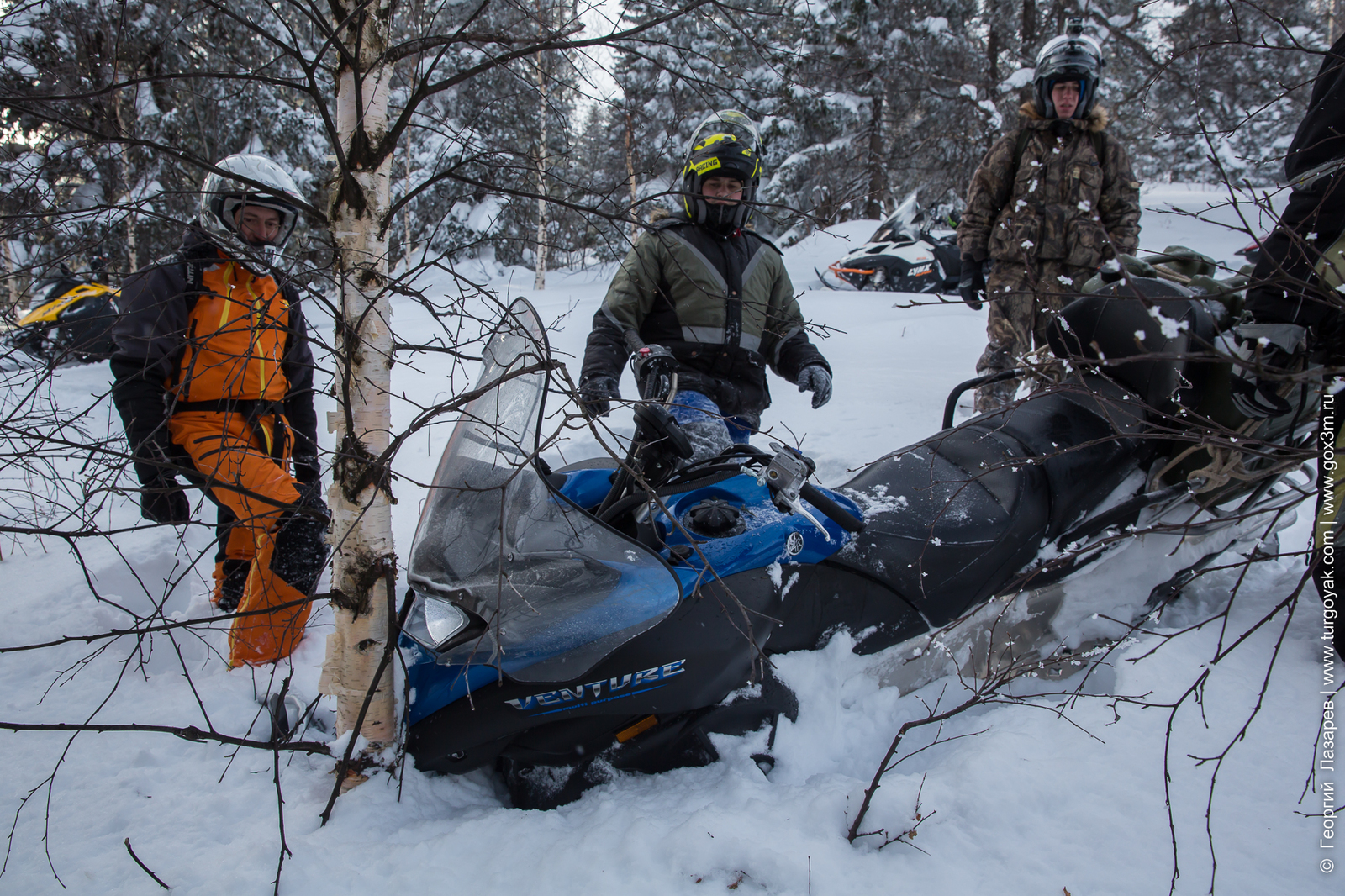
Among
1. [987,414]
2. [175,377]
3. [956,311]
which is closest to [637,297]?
[987,414]

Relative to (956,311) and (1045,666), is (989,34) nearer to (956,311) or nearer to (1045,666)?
(956,311)

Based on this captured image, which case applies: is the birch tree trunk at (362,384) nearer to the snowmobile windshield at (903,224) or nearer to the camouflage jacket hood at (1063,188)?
the camouflage jacket hood at (1063,188)

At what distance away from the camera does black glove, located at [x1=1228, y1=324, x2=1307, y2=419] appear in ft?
6.90

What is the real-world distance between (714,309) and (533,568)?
5.39 feet

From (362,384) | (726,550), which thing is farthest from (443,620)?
(726,550)

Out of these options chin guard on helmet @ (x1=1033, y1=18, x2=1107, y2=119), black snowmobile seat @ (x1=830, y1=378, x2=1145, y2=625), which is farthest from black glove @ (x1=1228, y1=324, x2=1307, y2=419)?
chin guard on helmet @ (x1=1033, y1=18, x2=1107, y2=119)

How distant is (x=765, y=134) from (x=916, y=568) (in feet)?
52.0

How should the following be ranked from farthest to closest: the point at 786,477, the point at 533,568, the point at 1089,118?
the point at 1089,118, the point at 786,477, the point at 533,568

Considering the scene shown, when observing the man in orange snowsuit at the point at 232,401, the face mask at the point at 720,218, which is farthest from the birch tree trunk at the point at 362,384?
the face mask at the point at 720,218

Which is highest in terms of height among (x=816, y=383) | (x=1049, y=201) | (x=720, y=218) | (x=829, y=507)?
(x=1049, y=201)

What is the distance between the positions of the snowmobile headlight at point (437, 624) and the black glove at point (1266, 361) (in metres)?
2.19

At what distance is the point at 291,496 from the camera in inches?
107

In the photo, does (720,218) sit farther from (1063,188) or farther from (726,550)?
(1063,188)

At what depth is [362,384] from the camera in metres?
1.91
